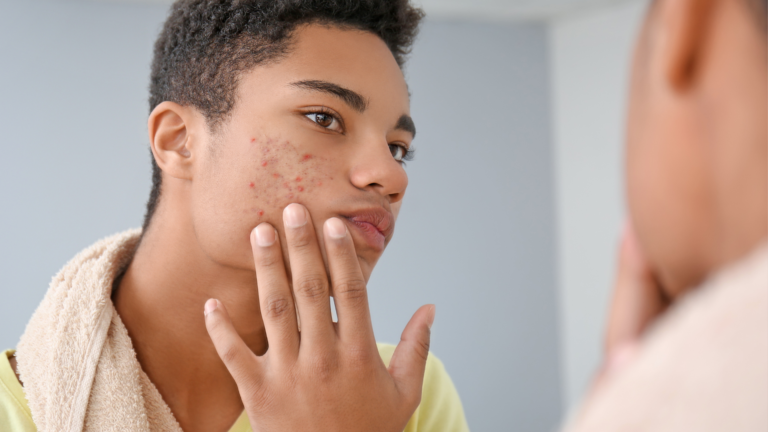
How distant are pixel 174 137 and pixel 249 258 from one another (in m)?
0.23

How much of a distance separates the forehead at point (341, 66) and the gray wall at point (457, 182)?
1.30 meters

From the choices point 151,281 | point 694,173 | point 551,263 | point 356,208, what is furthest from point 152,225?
point 551,263

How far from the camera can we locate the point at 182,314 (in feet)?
2.75

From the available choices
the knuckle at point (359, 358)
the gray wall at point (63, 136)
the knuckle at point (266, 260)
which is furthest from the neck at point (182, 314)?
the gray wall at point (63, 136)

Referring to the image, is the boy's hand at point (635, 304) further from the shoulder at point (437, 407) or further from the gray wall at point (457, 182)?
the gray wall at point (457, 182)

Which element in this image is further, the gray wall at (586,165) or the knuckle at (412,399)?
the gray wall at (586,165)

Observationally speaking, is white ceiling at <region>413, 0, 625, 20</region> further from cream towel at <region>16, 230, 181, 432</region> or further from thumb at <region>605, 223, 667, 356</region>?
thumb at <region>605, 223, 667, 356</region>

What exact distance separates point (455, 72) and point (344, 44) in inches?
60.8

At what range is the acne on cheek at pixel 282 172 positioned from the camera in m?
0.73

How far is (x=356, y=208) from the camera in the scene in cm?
73

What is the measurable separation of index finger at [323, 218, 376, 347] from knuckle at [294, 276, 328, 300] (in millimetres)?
17

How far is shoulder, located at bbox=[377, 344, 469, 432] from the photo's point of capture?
0.96 m

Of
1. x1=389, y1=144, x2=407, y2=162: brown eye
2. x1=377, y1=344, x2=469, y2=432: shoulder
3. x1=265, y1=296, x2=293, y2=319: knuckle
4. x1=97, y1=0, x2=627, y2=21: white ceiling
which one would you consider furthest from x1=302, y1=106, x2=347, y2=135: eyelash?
x1=97, y1=0, x2=627, y2=21: white ceiling

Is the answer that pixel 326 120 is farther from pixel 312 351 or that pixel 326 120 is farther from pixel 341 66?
pixel 312 351
